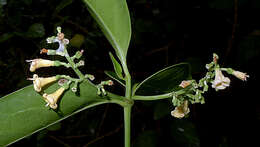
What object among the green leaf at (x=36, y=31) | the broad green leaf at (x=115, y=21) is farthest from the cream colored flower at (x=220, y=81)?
the green leaf at (x=36, y=31)

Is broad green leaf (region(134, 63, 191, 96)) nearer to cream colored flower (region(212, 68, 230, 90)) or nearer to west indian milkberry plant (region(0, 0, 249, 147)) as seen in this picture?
west indian milkberry plant (region(0, 0, 249, 147))

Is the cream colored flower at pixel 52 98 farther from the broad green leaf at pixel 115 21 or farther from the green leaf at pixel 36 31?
the green leaf at pixel 36 31

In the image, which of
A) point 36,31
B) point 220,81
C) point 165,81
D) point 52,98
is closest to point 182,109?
point 165,81

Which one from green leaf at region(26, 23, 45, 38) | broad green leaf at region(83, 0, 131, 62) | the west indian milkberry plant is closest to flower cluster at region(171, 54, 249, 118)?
the west indian milkberry plant

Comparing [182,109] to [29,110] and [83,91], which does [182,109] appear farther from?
[29,110]

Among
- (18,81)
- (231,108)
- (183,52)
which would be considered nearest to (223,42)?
(183,52)
